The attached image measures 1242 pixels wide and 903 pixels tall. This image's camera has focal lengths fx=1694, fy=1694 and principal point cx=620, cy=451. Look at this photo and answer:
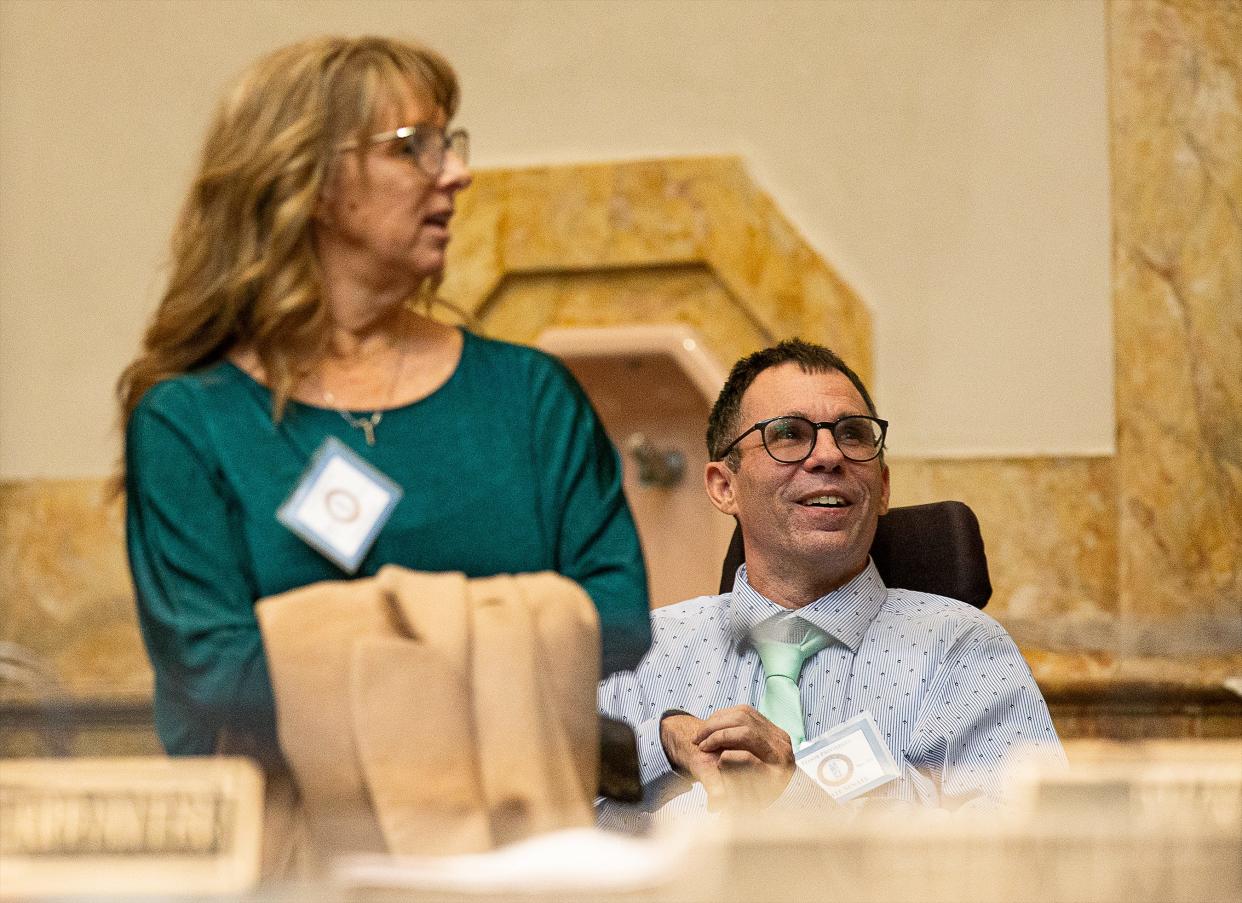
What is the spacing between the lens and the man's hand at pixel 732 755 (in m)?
1.54

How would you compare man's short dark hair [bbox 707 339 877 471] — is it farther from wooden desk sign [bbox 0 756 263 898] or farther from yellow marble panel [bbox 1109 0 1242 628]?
wooden desk sign [bbox 0 756 263 898]

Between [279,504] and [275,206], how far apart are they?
0.26 metres

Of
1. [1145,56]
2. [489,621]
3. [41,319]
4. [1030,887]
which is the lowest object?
[1030,887]

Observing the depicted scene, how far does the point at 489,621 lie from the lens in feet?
4.63

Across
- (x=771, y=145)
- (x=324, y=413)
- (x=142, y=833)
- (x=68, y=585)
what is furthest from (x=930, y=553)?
(x=68, y=585)

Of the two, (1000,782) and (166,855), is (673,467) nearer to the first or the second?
(1000,782)

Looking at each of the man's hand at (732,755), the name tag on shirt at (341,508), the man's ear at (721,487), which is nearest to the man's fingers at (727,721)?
the man's hand at (732,755)

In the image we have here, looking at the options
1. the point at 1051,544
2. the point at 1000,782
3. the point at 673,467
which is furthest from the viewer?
the point at 1051,544

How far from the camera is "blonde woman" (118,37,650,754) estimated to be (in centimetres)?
142

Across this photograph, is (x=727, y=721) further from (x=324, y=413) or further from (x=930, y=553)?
(x=324, y=413)

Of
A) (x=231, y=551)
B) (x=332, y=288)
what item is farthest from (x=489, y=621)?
(x=332, y=288)

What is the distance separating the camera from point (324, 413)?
57.1 inches

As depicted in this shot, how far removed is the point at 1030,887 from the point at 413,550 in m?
0.58

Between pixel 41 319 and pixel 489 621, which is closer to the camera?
pixel 489 621
